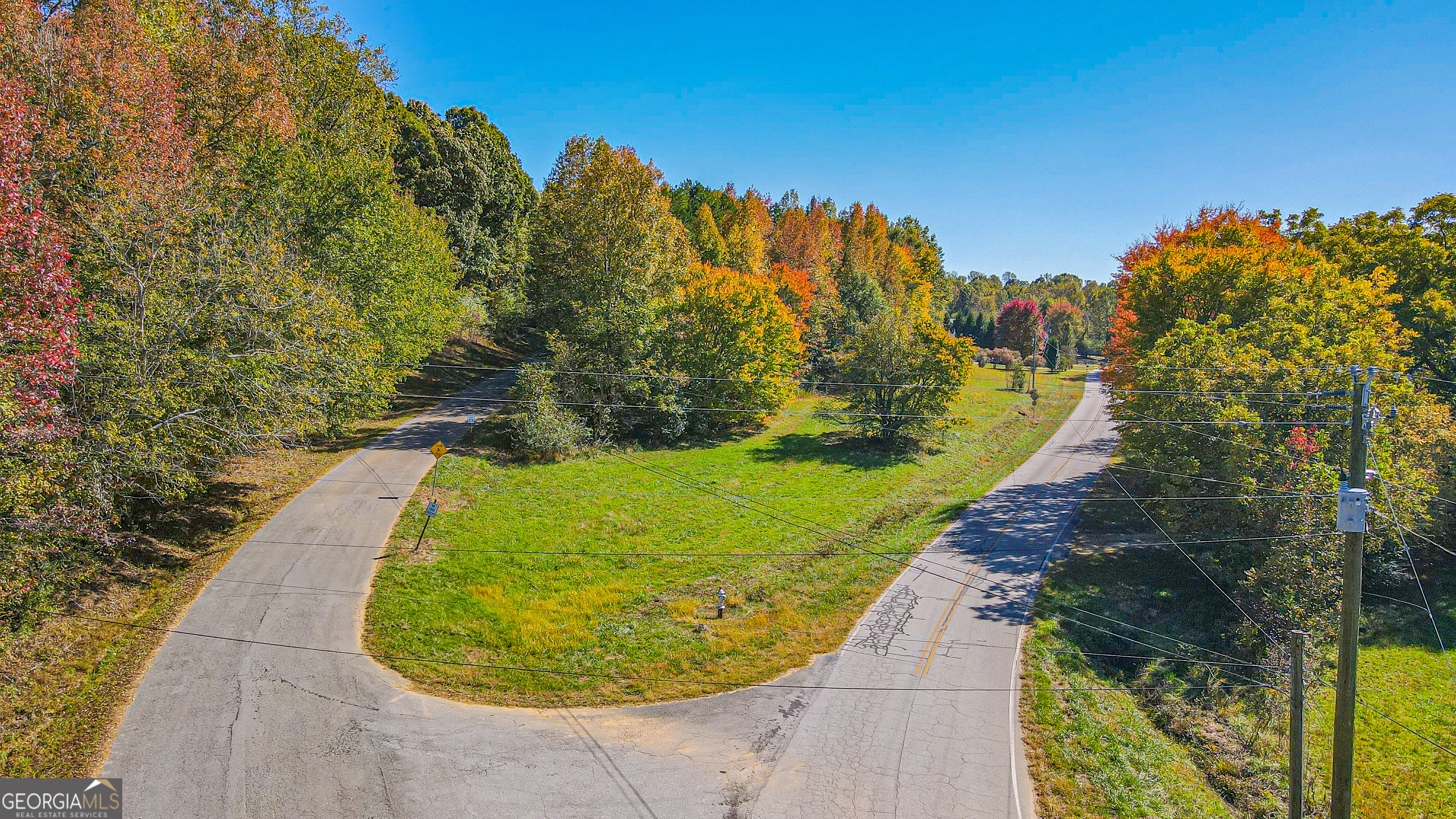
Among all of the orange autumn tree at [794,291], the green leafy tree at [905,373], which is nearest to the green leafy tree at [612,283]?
the green leafy tree at [905,373]

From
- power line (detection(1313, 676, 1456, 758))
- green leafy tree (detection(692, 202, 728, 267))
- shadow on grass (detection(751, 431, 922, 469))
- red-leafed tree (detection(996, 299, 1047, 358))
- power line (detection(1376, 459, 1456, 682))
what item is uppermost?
green leafy tree (detection(692, 202, 728, 267))

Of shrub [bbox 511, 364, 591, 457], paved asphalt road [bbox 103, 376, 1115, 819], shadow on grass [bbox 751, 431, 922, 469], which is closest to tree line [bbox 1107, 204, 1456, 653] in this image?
paved asphalt road [bbox 103, 376, 1115, 819]

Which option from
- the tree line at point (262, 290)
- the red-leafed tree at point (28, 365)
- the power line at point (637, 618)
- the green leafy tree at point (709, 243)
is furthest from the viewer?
the green leafy tree at point (709, 243)

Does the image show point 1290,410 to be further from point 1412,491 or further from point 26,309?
point 26,309

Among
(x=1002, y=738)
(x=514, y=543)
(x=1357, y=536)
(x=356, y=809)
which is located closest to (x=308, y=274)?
(x=514, y=543)

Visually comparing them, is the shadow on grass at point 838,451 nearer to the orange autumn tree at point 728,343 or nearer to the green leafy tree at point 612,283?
the orange autumn tree at point 728,343

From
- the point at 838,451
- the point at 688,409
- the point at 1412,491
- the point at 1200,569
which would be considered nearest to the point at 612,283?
the point at 688,409

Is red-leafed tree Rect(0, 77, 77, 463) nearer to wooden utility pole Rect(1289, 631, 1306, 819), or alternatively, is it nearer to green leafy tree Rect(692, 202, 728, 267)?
wooden utility pole Rect(1289, 631, 1306, 819)
